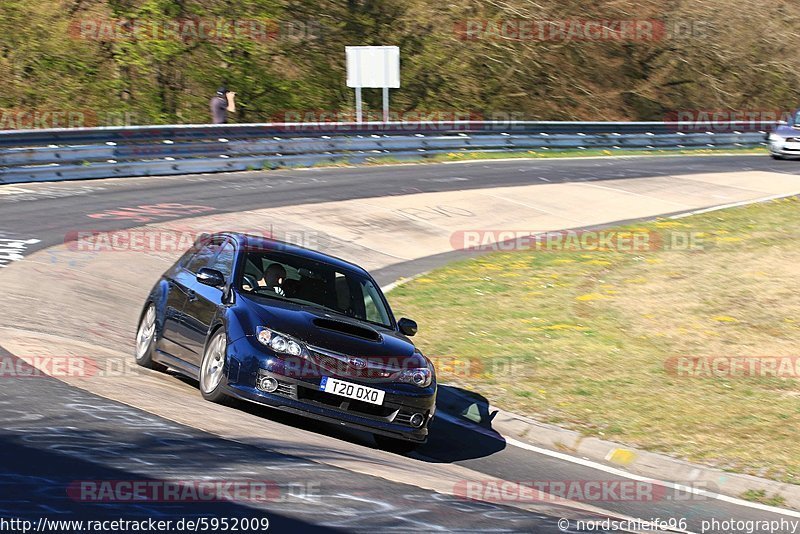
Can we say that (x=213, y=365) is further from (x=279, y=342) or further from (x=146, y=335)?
(x=146, y=335)

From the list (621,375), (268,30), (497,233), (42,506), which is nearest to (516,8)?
(268,30)

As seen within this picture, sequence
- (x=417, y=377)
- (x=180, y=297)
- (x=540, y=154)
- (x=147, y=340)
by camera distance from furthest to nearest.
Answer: (x=540, y=154), (x=147, y=340), (x=180, y=297), (x=417, y=377)

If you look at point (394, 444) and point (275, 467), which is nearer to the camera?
point (275, 467)

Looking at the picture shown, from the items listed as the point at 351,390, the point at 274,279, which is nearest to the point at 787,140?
the point at 274,279

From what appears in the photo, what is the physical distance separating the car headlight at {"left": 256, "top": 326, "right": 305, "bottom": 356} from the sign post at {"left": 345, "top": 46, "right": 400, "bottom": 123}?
2473cm

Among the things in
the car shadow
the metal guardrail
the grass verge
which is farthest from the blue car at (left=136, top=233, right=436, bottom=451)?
the grass verge

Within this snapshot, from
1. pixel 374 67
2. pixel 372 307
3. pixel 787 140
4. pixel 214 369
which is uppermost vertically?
pixel 374 67

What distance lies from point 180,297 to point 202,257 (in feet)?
2.00

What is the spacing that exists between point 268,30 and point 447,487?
111 ft

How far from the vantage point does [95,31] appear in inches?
1452

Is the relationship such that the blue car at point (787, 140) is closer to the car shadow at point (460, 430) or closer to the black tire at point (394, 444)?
the car shadow at point (460, 430)

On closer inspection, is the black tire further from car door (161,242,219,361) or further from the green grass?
car door (161,242,219,361)

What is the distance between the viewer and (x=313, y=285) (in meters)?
10.0

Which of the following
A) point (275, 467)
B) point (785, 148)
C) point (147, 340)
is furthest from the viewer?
point (785, 148)
